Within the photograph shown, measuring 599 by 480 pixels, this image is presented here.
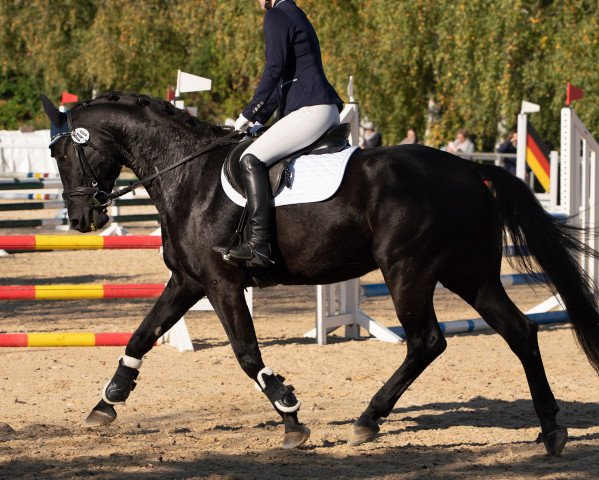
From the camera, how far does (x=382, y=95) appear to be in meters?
26.1

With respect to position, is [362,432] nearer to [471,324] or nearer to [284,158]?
[284,158]

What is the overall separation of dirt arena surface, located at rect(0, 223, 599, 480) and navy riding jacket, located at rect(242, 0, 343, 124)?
1.87m

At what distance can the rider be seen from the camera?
601 cm

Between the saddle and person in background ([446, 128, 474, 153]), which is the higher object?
the saddle

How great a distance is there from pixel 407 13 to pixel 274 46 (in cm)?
1836

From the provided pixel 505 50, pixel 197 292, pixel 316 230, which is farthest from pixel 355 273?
pixel 505 50

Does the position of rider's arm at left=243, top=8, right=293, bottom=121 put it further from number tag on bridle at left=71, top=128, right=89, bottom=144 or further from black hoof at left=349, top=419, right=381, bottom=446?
black hoof at left=349, top=419, right=381, bottom=446

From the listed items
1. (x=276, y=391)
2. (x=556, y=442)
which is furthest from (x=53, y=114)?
(x=556, y=442)

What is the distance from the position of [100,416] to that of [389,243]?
196 centimetres

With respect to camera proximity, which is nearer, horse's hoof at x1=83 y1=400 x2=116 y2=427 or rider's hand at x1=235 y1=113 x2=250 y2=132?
rider's hand at x1=235 y1=113 x2=250 y2=132

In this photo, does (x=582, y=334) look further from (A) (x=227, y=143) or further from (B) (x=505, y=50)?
(B) (x=505, y=50)

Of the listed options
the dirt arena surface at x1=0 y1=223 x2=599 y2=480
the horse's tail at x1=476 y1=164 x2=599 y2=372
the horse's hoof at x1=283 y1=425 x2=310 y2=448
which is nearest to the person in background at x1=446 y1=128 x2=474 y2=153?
the dirt arena surface at x1=0 y1=223 x2=599 y2=480

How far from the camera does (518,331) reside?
20.1 feet

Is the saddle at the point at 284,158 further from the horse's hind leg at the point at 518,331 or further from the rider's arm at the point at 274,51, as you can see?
the horse's hind leg at the point at 518,331
